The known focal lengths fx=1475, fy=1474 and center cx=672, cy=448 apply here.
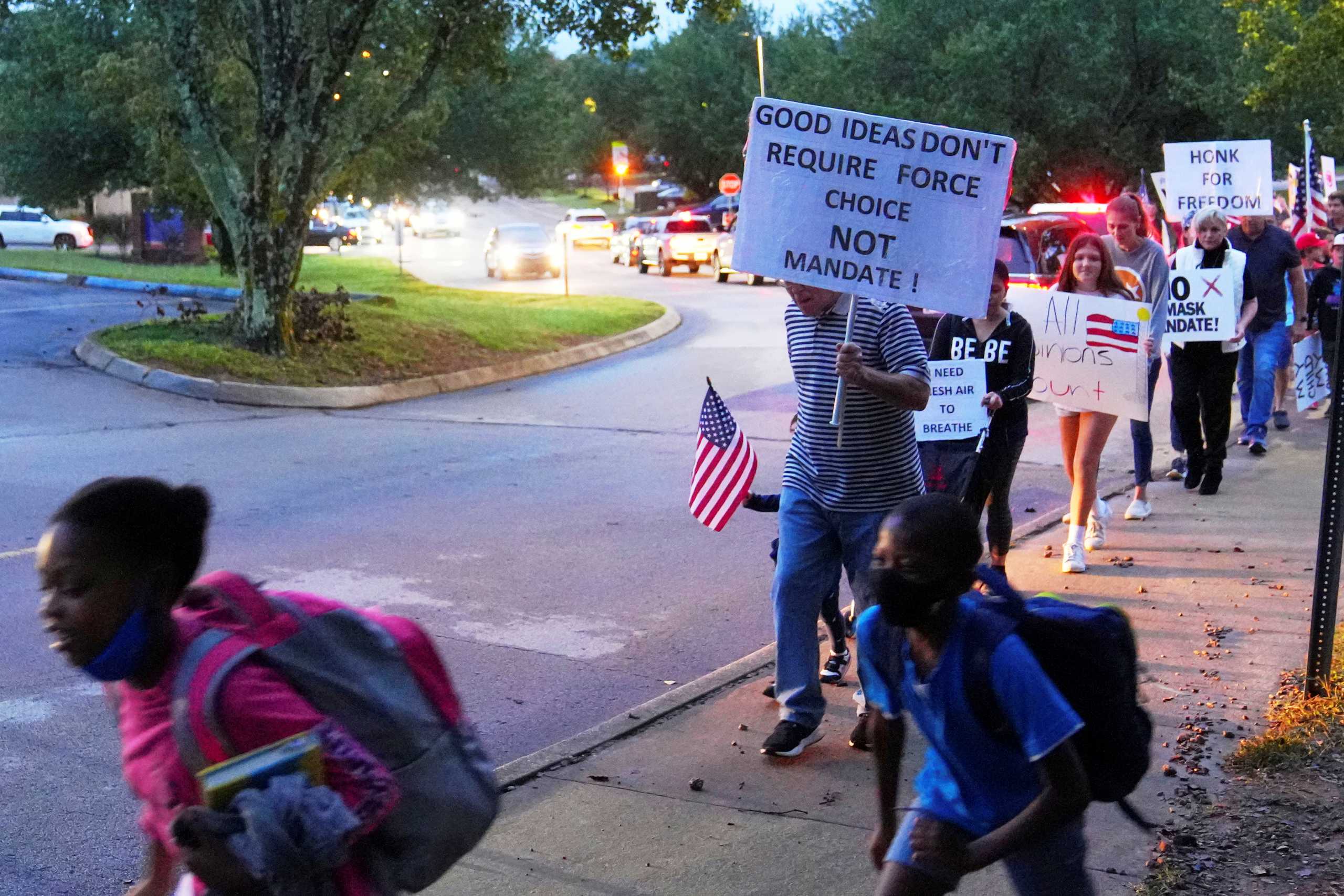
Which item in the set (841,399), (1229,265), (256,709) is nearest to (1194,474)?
(1229,265)

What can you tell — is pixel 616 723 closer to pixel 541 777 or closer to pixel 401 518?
pixel 541 777

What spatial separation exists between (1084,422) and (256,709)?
21.9 ft

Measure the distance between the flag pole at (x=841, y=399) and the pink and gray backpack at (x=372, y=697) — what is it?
279cm

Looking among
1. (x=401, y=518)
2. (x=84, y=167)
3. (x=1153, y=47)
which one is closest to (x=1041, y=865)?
(x=401, y=518)

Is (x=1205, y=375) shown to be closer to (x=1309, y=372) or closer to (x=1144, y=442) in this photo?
(x=1144, y=442)

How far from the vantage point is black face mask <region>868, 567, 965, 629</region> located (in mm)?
2732

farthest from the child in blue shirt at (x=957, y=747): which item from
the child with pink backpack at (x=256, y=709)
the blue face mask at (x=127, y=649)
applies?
the blue face mask at (x=127, y=649)

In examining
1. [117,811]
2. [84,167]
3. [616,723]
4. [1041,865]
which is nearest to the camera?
[1041,865]

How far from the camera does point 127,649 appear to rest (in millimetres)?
2137

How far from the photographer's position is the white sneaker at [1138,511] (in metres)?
9.19

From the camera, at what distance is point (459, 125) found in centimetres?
3694

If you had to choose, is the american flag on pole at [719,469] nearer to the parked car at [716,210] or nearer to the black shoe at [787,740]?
the black shoe at [787,740]

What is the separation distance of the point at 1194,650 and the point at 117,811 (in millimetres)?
4375

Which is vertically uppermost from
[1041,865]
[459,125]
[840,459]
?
[459,125]
